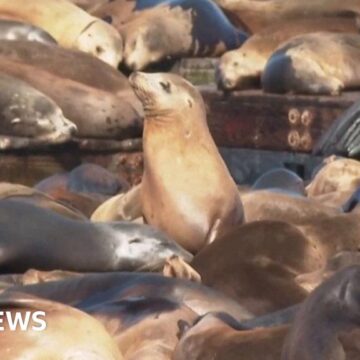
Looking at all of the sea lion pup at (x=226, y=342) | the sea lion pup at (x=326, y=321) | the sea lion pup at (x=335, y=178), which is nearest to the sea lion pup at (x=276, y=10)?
the sea lion pup at (x=335, y=178)

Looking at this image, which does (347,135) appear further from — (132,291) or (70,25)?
(70,25)

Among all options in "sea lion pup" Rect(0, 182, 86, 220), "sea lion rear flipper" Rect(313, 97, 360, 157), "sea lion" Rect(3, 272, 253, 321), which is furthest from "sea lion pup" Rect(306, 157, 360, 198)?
"sea lion" Rect(3, 272, 253, 321)

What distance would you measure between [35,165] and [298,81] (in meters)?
1.99

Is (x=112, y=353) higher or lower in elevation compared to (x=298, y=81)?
higher

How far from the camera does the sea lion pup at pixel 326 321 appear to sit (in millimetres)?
4137

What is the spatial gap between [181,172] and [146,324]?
8.53 feet

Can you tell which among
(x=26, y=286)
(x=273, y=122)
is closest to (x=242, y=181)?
(x=273, y=122)

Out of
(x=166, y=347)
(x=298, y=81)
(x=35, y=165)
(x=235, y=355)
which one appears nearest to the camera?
(x=235, y=355)

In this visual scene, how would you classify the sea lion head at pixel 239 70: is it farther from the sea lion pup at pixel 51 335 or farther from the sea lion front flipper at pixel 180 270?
the sea lion pup at pixel 51 335

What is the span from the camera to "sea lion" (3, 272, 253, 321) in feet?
17.6

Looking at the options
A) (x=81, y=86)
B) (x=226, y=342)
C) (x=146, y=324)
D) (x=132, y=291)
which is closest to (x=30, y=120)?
(x=81, y=86)

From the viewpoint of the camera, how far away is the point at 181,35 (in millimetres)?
14727

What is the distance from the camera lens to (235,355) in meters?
4.45

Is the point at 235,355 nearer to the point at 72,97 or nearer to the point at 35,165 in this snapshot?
the point at 35,165
